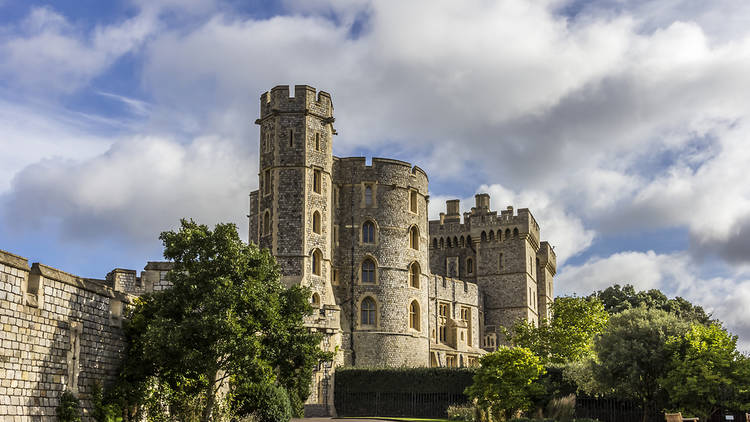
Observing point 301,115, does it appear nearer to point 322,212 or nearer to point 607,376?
point 322,212

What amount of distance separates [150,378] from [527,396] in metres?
13.9

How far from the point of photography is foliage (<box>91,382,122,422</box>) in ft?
65.2

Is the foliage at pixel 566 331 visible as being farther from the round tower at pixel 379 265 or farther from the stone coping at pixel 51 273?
the stone coping at pixel 51 273

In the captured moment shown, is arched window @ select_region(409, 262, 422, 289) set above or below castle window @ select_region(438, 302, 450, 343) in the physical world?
above

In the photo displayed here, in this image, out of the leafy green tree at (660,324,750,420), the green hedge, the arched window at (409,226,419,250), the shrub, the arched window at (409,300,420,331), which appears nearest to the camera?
the leafy green tree at (660,324,750,420)

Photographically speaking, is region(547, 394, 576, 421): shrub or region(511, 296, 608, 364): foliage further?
region(511, 296, 608, 364): foliage

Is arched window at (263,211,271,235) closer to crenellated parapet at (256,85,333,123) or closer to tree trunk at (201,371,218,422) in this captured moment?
crenellated parapet at (256,85,333,123)

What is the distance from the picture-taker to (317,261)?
43125mm

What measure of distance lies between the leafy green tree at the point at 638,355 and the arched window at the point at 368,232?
63.2 feet

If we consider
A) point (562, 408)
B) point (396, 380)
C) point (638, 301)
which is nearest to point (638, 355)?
point (562, 408)

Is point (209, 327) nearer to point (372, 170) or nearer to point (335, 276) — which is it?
point (335, 276)

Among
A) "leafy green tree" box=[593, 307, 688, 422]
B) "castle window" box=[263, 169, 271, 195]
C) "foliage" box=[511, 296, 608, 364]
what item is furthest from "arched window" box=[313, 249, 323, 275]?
"leafy green tree" box=[593, 307, 688, 422]

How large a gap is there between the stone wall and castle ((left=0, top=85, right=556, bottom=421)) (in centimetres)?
3

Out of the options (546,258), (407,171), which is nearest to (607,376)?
(407,171)
